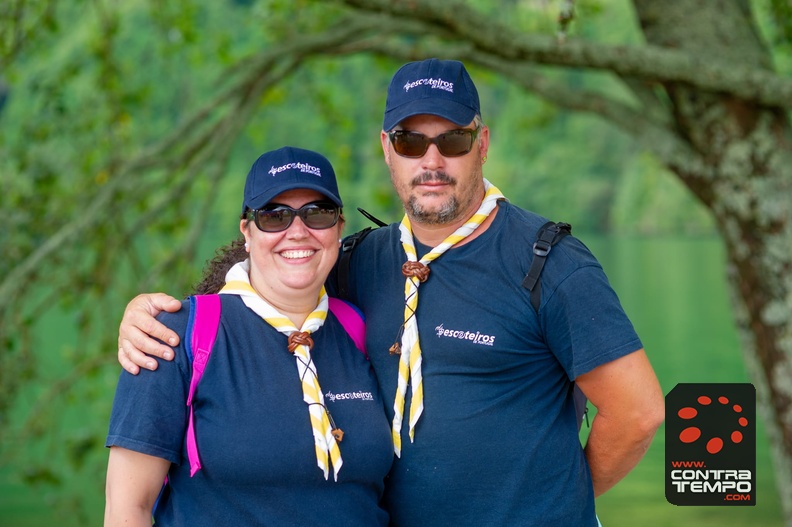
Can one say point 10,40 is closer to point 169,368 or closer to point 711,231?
point 169,368

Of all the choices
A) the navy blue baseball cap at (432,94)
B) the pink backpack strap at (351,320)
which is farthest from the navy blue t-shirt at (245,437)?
the navy blue baseball cap at (432,94)

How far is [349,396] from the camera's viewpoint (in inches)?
128

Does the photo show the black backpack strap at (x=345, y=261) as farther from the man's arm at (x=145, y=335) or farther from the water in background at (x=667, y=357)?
the water in background at (x=667, y=357)

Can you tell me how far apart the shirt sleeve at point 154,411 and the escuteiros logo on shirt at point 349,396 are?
44 cm

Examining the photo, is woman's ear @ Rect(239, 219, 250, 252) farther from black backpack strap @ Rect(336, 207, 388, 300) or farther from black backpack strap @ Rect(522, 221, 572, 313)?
black backpack strap @ Rect(522, 221, 572, 313)

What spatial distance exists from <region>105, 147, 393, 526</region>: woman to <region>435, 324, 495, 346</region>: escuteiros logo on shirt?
28 cm

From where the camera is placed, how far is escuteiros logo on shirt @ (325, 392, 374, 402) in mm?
3197

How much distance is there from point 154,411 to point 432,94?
1.31 m

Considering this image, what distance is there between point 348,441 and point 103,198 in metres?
4.82

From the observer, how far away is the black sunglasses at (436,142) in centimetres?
339

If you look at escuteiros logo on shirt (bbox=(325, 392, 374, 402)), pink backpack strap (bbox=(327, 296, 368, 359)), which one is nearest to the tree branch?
pink backpack strap (bbox=(327, 296, 368, 359))

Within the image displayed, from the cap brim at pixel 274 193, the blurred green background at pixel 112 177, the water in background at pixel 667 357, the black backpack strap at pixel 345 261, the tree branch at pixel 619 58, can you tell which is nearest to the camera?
the cap brim at pixel 274 193

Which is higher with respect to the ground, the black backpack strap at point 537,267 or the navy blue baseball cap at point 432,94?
the navy blue baseball cap at point 432,94

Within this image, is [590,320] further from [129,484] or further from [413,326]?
[129,484]
